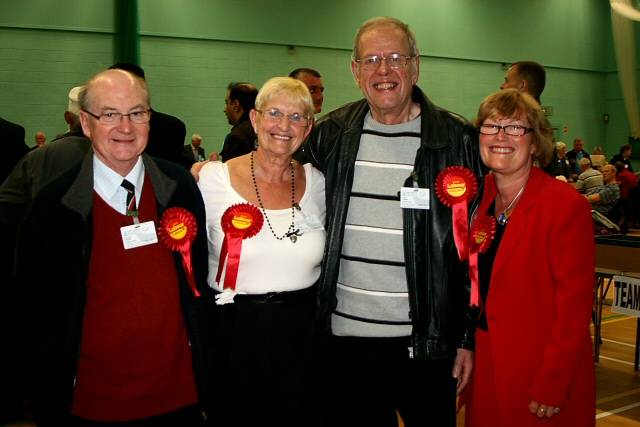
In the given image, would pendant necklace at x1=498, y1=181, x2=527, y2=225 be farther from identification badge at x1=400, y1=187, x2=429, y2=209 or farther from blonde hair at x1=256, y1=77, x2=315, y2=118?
blonde hair at x1=256, y1=77, x2=315, y2=118

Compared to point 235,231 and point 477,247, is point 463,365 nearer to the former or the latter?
point 477,247

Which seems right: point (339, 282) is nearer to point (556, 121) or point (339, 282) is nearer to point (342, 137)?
point (342, 137)

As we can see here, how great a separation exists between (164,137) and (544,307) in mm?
2521

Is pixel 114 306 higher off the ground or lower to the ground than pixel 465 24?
lower

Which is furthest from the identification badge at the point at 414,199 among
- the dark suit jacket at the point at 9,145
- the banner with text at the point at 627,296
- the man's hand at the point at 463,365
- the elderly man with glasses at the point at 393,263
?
the banner with text at the point at 627,296

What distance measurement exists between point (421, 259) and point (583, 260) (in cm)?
52

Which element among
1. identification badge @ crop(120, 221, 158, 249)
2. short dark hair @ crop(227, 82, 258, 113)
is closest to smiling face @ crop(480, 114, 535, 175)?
identification badge @ crop(120, 221, 158, 249)

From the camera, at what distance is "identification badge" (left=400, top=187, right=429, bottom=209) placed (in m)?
2.36

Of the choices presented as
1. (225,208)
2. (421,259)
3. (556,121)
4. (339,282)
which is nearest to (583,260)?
(421,259)

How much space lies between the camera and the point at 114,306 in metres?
2.03

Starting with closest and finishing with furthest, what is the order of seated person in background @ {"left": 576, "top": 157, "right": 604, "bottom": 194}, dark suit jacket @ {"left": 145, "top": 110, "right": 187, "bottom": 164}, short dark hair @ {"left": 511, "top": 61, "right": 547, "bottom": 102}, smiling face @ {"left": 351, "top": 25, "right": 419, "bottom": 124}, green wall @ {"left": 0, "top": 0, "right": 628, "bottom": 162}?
1. smiling face @ {"left": 351, "top": 25, "right": 419, "bottom": 124}
2. dark suit jacket @ {"left": 145, "top": 110, "right": 187, "bottom": 164}
3. short dark hair @ {"left": 511, "top": 61, "right": 547, "bottom": 102}
4. seated person in background @ {"left": 576, "top": 157, "right": 604, "bottom": 194}
5. green wall @ {"left": 0, "top": 0, "right": 628, "bottom": 162}

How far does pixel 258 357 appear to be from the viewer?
7.83 feet

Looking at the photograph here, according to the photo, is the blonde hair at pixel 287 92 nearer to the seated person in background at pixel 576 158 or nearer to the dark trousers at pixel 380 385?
the dark trousers at pixel 380 385

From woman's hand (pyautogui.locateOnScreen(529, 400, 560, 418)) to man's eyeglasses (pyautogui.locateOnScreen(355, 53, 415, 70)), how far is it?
1.26 meters
